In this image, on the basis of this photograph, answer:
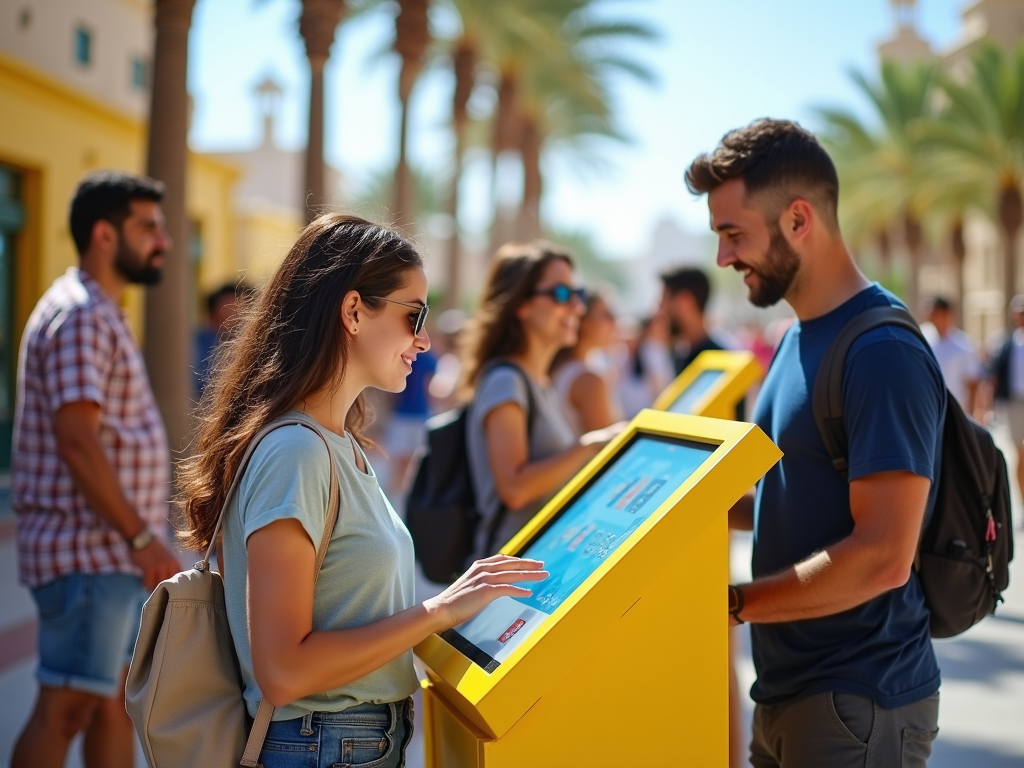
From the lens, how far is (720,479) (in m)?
1.67

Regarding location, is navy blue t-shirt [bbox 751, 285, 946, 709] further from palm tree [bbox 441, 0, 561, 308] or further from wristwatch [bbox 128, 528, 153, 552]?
palm tree [bbox 441, 0, 561, 308]

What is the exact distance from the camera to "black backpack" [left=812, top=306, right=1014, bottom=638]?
213 centimetres

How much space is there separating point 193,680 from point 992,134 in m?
24.6

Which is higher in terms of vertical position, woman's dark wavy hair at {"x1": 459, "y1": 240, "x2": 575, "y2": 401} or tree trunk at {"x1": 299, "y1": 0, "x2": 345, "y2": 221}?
tree trunk at {"x1": 299, "y1": 0, "x2": 345, "y2": 221}

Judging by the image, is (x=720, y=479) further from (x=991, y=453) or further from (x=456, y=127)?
(x=456, y=127)

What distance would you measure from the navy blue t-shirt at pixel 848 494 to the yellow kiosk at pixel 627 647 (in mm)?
409

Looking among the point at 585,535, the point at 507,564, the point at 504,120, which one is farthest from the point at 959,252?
the point at 507,564

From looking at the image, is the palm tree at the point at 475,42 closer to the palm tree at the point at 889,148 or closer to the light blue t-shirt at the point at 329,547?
the palm tree at the point at 889,148

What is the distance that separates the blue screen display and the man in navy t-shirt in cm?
33

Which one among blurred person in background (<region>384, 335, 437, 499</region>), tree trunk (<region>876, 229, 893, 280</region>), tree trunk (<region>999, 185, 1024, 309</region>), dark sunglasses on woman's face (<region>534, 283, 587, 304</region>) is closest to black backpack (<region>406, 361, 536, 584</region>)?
dark sunglasses on woman's face (<region>534, 283, 587, 304</region>)

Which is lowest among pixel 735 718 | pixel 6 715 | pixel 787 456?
pixel 6 715

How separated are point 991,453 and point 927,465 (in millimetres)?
344

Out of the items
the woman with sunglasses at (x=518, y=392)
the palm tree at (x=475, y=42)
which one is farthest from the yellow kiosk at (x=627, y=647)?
the palm tree at (x=475, y=42)

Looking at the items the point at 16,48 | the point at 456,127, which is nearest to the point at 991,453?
the point at 16,48
